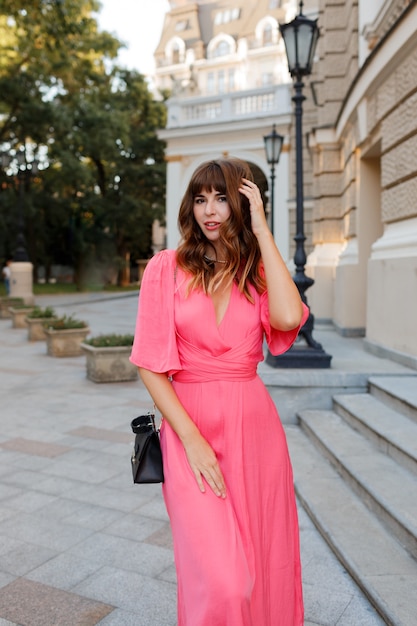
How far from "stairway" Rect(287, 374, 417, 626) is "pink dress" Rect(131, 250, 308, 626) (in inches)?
42.0

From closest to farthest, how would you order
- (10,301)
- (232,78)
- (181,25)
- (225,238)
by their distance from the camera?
(225,238), (10,301), (232,78), (181,25)

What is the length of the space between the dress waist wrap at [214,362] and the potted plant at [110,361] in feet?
22.7

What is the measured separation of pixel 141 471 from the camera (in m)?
2.01

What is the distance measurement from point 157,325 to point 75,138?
2664cm

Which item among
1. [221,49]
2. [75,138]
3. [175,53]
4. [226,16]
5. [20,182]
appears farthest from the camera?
[175,53]

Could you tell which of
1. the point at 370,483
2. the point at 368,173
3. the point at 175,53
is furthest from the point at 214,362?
the point at 175,53

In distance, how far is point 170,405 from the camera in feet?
6.40

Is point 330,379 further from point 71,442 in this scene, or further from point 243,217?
point 243,217

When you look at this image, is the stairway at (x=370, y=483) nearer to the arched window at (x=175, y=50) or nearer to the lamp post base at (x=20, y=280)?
the lamp post base at (x=20, y=280)

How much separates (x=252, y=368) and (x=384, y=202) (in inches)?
250

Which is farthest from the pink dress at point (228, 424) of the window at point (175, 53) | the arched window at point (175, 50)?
the window at point (175, 53)

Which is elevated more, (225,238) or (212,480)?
(225,238)

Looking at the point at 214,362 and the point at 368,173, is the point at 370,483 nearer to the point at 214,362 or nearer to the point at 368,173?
the point at 214,362

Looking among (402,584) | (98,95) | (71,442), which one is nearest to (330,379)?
(71,442)
